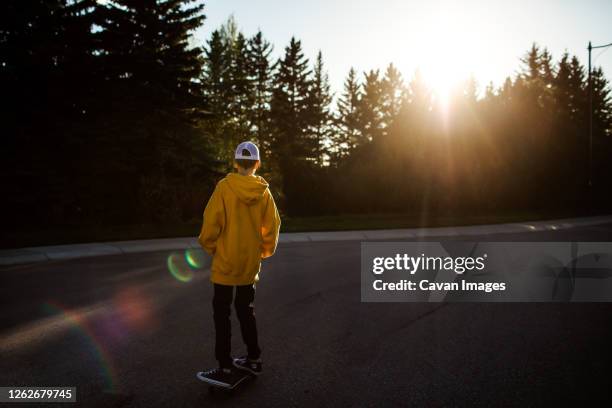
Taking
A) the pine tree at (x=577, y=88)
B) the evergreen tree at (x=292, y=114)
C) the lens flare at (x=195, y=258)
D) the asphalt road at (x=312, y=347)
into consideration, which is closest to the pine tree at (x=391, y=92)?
the evergreen tree at (x=292, y=114)

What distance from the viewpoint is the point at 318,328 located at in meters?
5.65

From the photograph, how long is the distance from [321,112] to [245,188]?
53043mm

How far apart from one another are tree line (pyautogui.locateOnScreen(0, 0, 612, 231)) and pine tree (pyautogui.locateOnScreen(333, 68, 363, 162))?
23.6 meters

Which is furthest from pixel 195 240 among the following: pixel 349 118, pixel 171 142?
pixel 349 118

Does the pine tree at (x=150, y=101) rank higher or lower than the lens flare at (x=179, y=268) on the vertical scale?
higher

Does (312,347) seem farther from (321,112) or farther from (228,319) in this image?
(321,112)

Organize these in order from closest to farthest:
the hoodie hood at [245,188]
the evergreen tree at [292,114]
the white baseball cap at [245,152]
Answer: the hoodie hood at [245,188] → the white baseball cap at [245,152] → the evergreen tree at [292,114]

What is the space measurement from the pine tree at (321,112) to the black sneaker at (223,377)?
163 ft

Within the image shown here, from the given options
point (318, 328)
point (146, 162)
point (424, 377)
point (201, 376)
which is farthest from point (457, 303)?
point (146, 162)

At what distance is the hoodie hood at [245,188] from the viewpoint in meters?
3.95

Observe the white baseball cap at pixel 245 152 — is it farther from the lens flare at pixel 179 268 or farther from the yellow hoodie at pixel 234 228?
the lens flare at pixel 179 268

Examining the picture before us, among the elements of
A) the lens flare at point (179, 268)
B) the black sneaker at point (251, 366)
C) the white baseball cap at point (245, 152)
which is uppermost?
the white baseball cap at point (245, 152)

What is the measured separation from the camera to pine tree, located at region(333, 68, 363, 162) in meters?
61.5

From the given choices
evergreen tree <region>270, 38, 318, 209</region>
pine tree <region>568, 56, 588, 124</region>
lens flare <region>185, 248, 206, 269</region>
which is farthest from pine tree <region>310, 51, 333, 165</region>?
lens flare <region>185, 248, 206, 269</region>
